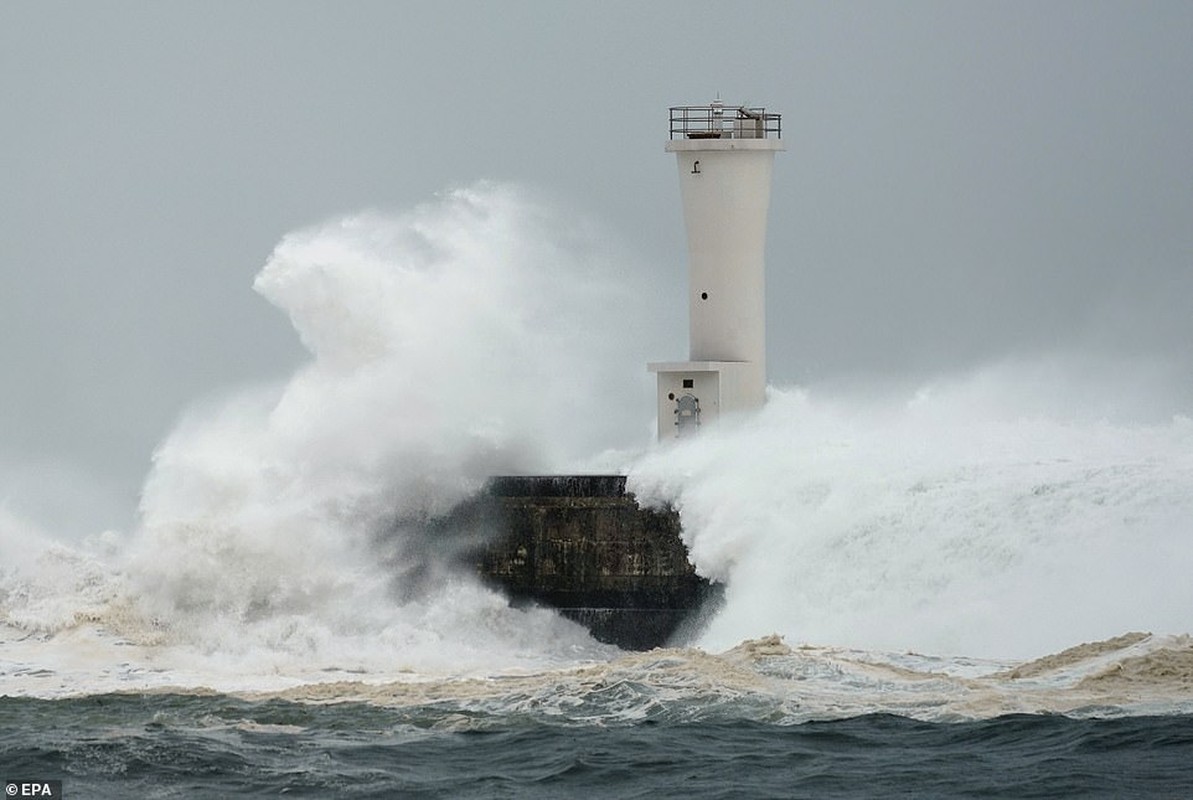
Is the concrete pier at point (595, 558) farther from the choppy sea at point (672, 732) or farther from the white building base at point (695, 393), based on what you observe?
the choppy sea at point (672, 732)

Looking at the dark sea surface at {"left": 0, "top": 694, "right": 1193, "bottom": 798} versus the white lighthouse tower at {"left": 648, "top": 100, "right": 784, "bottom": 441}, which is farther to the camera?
the white lighthouse tower at {"left": 648, "top": 100, "right": 784, "bottom": 441}

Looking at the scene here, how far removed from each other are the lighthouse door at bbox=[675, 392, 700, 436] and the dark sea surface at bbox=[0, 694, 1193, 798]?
830cm

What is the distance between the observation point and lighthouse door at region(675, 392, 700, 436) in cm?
2541

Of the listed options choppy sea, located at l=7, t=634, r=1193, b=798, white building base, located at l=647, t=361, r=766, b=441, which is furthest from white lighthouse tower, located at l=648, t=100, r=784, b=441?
choppy sea, located at l=7, t=634, r=1193, b=798

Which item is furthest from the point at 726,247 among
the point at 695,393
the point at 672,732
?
the point at 672,732

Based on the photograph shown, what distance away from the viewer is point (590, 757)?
51.2 ft

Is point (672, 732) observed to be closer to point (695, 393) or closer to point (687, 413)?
point (687, 413)

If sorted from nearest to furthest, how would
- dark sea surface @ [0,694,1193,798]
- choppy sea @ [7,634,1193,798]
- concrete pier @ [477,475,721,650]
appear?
dark sea surface @ [0,694,1193,798], choppy sea @ [7,634,1193,798], concrete pier @ [477,475,721,650]

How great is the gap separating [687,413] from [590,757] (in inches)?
400

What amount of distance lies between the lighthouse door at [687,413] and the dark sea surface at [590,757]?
8304 mm

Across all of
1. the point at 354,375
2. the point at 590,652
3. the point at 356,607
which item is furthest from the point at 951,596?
the point at 354,375

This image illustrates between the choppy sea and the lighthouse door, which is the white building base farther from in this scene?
the choppy sea

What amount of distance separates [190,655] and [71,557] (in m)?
3.01

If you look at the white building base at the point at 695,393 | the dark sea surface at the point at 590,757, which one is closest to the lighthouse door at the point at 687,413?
the white building base at the point at 695,393
